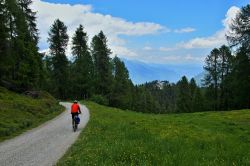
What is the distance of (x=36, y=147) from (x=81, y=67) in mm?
79505

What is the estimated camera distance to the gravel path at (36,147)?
15.6 metres

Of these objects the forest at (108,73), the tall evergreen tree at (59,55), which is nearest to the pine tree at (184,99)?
the forest at (108,73)

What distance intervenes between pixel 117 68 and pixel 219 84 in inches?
1269

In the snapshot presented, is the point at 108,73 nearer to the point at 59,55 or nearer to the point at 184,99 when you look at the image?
the point at 59,55

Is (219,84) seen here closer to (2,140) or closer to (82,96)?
(82,96)

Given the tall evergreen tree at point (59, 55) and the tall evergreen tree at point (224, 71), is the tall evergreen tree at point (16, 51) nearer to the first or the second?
the tall evergreen tree at point (59, 55)

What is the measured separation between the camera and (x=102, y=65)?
9656 cm

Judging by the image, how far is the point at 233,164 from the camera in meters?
12.2

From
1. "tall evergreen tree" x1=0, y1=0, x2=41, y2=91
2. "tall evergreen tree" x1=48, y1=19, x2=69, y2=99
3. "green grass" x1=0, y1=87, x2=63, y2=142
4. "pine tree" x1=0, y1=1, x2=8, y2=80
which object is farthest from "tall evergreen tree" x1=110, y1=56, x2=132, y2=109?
"green grass" x1=0, y1=87, x2=63, y2=142

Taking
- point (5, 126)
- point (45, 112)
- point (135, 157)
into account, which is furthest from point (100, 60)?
point (135, 157)

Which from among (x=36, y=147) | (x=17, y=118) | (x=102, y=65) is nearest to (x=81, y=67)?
(x=102, y=65)

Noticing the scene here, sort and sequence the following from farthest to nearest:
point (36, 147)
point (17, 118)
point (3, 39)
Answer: point (3, 39) → point (17, 118) → point (36, 147)

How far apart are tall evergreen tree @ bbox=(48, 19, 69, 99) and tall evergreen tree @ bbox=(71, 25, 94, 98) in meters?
3.75

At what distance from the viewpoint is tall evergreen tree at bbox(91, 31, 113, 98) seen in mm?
96562
